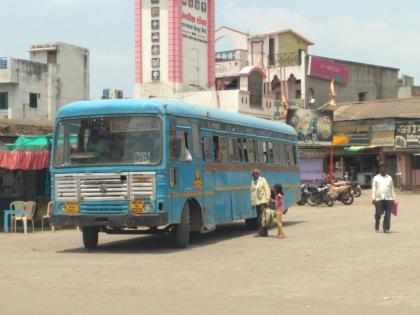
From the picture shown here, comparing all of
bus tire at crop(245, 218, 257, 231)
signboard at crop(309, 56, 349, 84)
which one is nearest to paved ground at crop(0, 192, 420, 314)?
bus tire at crop(245, 218, 257, 231)

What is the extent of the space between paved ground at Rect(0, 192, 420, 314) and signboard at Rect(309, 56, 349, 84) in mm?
35622

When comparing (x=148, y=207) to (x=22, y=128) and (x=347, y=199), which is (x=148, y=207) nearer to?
(x=22, y=128)

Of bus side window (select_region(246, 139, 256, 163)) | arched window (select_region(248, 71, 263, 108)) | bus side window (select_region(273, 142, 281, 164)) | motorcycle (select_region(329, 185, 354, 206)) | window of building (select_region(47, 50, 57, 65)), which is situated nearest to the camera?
bus side window (select_region(246, 139, 256, 163))

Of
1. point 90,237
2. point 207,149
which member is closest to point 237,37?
point 207,149

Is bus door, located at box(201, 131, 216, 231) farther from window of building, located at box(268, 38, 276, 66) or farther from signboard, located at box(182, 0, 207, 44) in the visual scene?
window of building, located at box(268, 38, 276, 66)

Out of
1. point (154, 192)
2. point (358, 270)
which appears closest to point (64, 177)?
point (154, 192)

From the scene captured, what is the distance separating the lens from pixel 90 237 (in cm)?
1512

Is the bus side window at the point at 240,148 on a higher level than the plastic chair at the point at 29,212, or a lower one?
higher

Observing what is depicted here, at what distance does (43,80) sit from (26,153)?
117ft

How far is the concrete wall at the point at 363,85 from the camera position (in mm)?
54500

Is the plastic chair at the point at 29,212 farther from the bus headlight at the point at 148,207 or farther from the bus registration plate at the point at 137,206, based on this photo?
the bus headlight at the point at 148,207

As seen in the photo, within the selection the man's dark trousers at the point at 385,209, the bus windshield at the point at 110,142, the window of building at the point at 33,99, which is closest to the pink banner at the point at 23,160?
the bus windshield at the point at 110,142

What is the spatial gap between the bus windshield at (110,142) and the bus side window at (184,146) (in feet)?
2.58

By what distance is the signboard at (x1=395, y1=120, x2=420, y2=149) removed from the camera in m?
44.2
